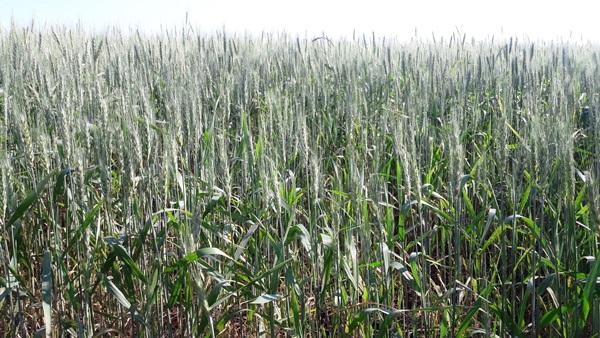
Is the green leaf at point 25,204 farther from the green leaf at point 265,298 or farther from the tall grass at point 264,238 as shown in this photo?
the green leaf at point 265,298

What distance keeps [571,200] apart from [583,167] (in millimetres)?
1608

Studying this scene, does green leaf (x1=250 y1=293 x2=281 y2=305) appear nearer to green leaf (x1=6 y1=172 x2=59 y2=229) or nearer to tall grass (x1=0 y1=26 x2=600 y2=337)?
tall grass (x1=0 y1=26 x2=600 y2=337)

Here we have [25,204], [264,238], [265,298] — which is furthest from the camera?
[264,238]

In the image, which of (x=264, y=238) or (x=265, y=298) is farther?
(x=264, y=238)

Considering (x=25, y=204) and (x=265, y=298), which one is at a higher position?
(x=25, y=204)

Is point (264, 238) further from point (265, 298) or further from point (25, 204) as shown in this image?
point (25, 204)

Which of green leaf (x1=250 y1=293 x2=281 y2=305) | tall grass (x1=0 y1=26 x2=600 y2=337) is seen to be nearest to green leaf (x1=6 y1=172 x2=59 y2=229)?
tall grass (x1=0 y1=26 x2=600 y2=337)

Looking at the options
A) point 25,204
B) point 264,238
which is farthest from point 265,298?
point 25,204

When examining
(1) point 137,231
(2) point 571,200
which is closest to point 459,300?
(2) point 571,200

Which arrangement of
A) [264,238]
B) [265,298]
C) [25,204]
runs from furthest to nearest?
[264,238] → [25,204] → [265,298]

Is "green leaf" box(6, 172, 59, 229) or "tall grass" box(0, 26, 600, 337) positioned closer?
"tall grass" box(0, 26, 600, 337)

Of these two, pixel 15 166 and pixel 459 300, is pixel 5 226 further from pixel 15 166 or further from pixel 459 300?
pixel 459 300

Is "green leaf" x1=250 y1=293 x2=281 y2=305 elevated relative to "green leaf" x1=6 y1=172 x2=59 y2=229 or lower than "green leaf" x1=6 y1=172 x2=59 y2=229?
lower

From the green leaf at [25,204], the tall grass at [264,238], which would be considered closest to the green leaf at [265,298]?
the tall grass at [264,238]
